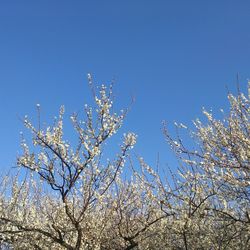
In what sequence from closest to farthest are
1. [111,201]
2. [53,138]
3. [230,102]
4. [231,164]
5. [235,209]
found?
[231,164], [230,102], [53,138], [235,209], [111,201]

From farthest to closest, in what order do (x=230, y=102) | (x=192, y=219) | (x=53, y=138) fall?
(x=192, y=219) < (x=53, y=138) < (x=230, y=102)

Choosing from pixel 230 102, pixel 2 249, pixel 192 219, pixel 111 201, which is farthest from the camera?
pixel 2 249

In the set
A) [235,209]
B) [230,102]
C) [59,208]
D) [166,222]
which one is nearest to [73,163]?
[59,208]

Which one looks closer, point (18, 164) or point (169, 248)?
point (18, 164)

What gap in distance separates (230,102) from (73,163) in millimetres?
3830

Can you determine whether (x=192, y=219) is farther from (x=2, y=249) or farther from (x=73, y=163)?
(x=2, y=249)

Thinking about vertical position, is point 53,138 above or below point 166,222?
above

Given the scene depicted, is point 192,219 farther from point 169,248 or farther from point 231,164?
point 231,164

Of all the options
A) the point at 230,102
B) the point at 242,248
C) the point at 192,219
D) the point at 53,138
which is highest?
the point at 53,138

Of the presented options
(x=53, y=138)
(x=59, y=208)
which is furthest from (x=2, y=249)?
(x=53, y=138)

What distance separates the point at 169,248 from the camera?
12.9 m

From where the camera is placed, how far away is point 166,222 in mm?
12625

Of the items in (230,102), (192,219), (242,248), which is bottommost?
(242,248)

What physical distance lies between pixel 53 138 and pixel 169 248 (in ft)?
19.8
